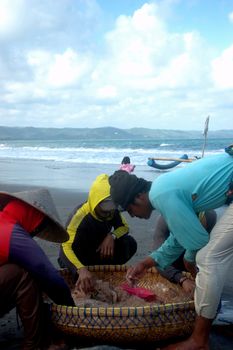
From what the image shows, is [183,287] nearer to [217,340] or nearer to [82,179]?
[217,340]

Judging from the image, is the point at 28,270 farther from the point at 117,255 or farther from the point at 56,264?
the point at 56,264

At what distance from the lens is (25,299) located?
2471 millimetres

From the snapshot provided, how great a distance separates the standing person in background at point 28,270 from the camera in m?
Answer: 2.41

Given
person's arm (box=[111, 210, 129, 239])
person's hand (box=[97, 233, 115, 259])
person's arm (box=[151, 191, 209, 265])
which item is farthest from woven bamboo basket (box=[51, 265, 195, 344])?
person's arm (box=[111, 210, 129, 239])

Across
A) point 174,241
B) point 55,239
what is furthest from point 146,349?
point 55,239

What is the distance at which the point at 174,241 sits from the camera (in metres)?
2.90

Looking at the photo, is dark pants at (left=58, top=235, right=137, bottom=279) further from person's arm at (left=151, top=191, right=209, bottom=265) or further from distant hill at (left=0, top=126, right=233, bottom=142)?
distant hill at (left=0, top=126, right=233, bottom=142)

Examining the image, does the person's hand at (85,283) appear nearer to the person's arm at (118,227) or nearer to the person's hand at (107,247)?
the person's hand at (107,247)

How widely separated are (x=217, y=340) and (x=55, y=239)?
123cm

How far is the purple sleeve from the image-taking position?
7.87ft

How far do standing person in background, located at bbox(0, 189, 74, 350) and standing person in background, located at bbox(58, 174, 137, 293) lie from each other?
2.29 feet

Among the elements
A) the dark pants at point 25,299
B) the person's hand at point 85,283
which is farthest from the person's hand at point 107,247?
the dark pants at point 25,299

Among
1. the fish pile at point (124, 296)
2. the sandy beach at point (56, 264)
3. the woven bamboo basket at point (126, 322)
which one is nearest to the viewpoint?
the woven bamboo basket at point (126, 322)

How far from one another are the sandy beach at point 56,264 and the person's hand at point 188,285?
0.29m
